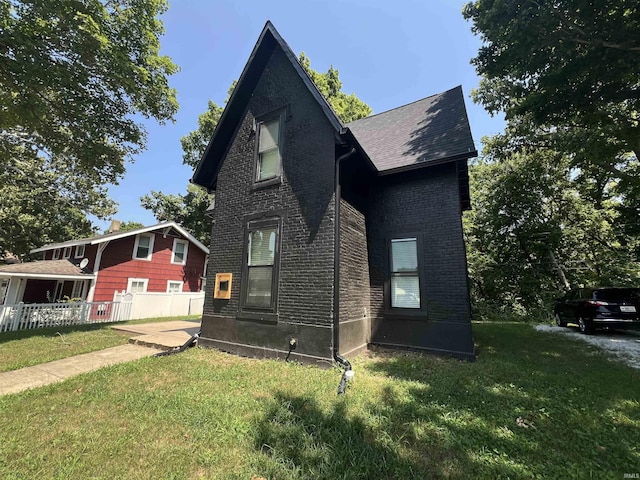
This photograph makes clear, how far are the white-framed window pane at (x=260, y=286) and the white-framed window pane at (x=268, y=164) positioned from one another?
102 inches

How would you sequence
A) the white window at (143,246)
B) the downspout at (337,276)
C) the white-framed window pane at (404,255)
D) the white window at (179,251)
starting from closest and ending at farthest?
1. the downspout at (337,276)
2. the white-framed window pane at (404,255)
3. the white window at (143,246)
4. the white window at (179,251)

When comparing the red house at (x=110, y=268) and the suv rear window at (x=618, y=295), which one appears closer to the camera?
the suv rear window at (x=618, y=295)

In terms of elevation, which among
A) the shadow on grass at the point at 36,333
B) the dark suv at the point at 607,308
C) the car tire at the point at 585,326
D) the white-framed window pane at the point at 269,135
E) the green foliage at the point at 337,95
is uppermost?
the green foliage at the point at 337,95

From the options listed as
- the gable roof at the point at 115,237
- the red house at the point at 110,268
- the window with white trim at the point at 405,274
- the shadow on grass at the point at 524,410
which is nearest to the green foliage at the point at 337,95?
the gable roof at the point at 115,237

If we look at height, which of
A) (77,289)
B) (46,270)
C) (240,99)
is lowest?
(77,289)

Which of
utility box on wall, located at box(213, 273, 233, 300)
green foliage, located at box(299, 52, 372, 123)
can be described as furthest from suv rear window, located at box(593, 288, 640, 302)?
green foliage, located at box(299, 52, 372, 123)

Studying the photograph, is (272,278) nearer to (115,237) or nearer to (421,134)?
(421,134)

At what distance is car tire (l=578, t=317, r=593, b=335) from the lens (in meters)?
9.43

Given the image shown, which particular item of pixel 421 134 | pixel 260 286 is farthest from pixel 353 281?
pixel 421 134

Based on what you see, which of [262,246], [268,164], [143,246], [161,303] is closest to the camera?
[262,246]

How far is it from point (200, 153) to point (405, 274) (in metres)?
24.7

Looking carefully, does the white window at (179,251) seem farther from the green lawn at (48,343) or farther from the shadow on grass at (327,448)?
the shadow on grass at (327,448)

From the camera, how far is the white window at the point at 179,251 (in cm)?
1891

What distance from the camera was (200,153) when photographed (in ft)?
85.4
